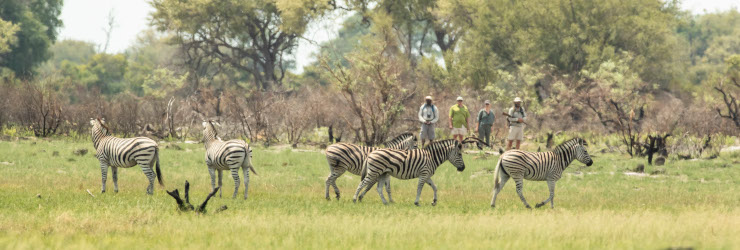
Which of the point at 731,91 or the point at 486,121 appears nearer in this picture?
the point at 486,121

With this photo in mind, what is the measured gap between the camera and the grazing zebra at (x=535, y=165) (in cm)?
1501

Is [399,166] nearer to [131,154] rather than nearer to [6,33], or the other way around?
[131,154]

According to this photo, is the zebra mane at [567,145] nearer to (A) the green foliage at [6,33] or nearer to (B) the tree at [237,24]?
(B) the tree at [237,24]

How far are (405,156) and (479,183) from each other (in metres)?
5.57

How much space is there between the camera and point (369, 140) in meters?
31.6

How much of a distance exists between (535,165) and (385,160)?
277 cm

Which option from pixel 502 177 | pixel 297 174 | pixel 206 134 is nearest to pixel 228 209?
pixel 206 134

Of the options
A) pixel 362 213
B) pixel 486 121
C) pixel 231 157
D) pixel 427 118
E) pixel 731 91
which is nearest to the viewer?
pixel 362 213

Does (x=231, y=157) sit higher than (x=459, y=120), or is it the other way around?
(x=459, y=120)

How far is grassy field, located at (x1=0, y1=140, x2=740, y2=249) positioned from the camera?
10289 millimetres

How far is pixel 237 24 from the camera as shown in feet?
217

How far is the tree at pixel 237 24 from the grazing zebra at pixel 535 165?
47.1 metres

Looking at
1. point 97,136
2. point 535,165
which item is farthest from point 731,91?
point 97,136

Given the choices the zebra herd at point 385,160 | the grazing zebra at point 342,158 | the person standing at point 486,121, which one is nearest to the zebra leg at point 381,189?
the zebra herd at point 385,160
